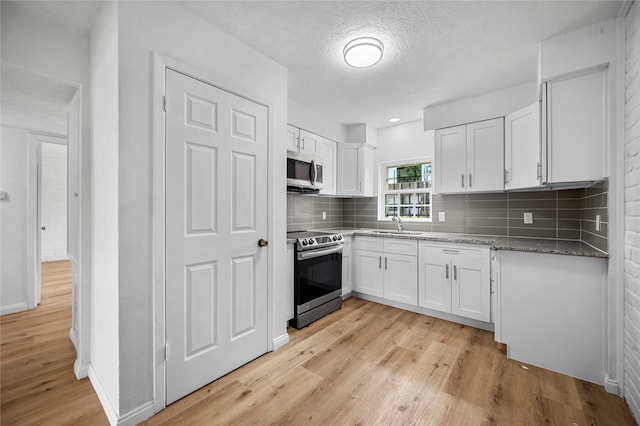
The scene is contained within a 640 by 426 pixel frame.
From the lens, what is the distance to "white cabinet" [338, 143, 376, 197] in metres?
4.02

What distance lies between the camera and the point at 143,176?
1.58 m

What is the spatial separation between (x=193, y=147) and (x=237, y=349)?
59.3 inches

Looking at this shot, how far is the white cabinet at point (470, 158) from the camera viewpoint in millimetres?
2936

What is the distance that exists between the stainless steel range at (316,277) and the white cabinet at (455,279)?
3.20 ft

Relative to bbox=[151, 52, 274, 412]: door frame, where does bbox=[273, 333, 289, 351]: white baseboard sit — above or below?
below

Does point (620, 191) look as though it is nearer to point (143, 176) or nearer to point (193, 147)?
point (193, 147)

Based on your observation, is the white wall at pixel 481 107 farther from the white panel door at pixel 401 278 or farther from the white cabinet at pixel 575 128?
the white panel door at pixel 401 278

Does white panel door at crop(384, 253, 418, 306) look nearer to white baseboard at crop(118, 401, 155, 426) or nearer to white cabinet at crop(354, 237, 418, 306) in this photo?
white cabinet at crop(354, 237, 418, 306)

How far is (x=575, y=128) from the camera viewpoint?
Result: 199cm

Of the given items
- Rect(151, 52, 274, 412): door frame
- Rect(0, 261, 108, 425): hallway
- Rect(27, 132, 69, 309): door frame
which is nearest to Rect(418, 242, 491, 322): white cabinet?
Rect(151, 52, 274, 412): door frame

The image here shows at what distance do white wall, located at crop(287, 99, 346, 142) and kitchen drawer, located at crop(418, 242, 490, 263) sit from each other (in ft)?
6.40

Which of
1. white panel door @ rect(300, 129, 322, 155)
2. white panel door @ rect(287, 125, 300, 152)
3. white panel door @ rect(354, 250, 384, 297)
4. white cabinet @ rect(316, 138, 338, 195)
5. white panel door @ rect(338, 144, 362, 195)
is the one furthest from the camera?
white panel door @ rect(338, 144, 362, 195)

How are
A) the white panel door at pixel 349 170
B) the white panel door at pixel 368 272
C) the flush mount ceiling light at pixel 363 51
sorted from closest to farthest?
1. the flush mount ceiling light at pixel 363 51
2. the white panel door at pixel 368 272
3. the white panel door at pixel 349 170

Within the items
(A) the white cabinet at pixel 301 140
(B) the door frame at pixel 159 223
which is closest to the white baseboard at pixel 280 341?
(B) the door frame at pixel 159 223
